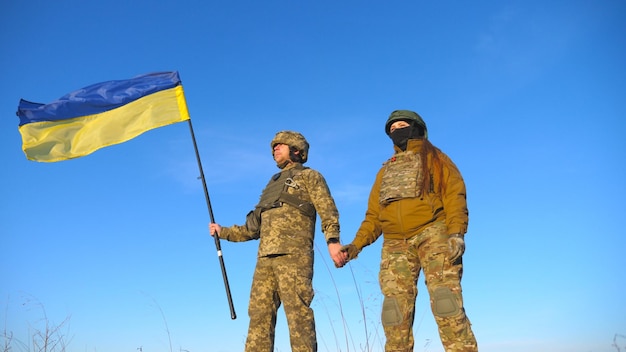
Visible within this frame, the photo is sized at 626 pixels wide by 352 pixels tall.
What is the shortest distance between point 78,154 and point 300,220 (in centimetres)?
400

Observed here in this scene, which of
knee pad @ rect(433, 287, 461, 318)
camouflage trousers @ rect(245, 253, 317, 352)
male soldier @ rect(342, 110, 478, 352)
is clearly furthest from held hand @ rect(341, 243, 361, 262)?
knee pad @ rect(433, 287, 461, 318)

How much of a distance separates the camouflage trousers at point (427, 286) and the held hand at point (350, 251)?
1.09 ft

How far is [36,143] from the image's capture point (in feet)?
26.1

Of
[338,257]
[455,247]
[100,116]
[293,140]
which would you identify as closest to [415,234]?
[455,247]

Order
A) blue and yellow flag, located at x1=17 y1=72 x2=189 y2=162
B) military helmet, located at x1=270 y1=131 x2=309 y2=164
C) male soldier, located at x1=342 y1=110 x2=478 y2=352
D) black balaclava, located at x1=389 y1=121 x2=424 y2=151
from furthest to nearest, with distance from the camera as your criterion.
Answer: blue and yellow flag, located at x1=17 y1=72 x2=189 y2=162
military helmet, located at x1=270 y1=131 x2=309 y2=164
black balaclava, located at x1=389 y1=121 x2=424 y2=151
male soldier, located at x1=342 y1=110 x2=478 y2=352

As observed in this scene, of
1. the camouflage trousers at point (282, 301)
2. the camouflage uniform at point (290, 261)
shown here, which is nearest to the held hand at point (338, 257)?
the camouflage uniform at point (290, 261)

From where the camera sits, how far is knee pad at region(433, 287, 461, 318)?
4363mm

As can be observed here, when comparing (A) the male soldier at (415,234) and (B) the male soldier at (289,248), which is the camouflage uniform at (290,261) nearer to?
(B) the male soldier at (289,248)

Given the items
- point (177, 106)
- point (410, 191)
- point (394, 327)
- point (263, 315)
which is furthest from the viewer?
point (177, 106)

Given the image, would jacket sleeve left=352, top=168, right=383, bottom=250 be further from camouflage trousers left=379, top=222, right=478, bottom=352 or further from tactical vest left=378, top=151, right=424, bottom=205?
camouflage trousers left=379, top=222, right=478, bottom=352

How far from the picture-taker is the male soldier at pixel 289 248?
18.4ft

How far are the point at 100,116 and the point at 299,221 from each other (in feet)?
13.0

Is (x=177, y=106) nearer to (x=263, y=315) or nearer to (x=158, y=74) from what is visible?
(x=158, y=74)

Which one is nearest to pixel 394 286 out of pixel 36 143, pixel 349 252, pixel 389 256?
pixel 389 256
